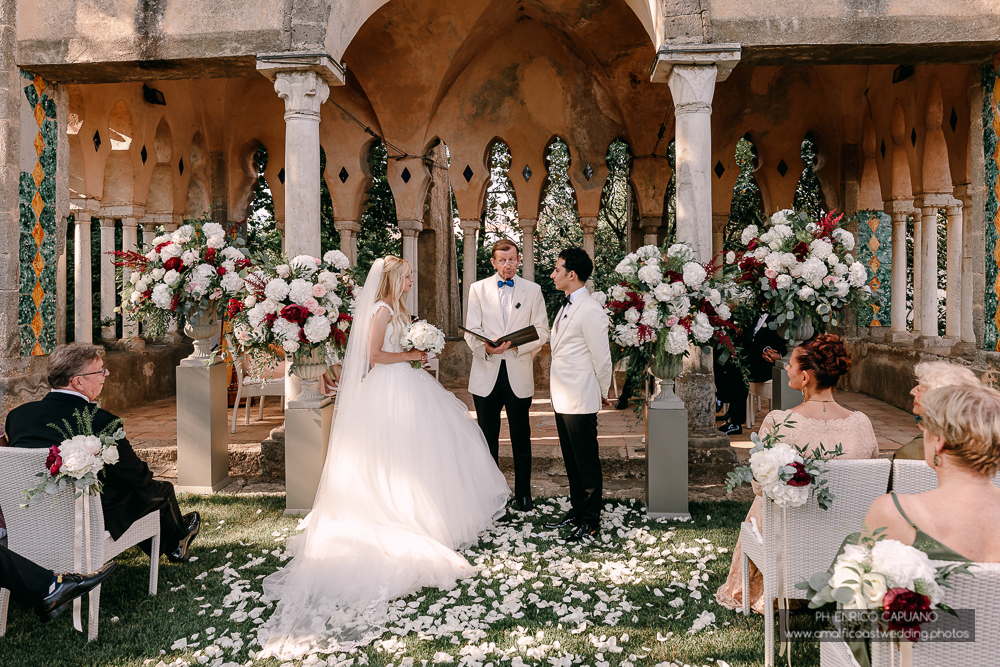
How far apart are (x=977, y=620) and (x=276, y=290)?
4.22 m

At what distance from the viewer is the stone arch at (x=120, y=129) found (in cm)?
886

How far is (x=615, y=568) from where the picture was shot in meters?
3.61

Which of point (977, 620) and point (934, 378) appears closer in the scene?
point (977, 620)

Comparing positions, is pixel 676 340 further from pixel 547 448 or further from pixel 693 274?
pixel 547 448

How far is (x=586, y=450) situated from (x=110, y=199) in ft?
27.1

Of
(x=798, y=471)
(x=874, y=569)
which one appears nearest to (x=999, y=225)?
(x=798, y=471)

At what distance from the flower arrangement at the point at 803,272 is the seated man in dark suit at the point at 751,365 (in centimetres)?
166

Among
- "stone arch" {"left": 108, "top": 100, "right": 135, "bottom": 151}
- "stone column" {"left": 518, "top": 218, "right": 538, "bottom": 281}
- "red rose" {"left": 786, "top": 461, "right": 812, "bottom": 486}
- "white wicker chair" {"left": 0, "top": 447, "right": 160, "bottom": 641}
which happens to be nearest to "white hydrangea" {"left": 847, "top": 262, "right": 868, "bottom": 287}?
"red rose" {"left": 786, "top": 461, "right": 812, "bottom": 486}

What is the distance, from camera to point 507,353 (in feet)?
14.7

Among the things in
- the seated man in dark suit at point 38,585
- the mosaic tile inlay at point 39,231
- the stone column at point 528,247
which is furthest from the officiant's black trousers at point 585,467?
the stone column at point 528,247

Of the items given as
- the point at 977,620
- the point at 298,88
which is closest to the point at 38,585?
the point at 977,620

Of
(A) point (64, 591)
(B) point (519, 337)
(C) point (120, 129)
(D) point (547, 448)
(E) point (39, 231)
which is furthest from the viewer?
(C) point (120, 129)

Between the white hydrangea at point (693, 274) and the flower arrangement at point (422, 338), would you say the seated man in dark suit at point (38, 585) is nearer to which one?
the flower arrangement at point (422, 338)

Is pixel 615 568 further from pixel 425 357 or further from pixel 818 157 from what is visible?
pixel 818 157
